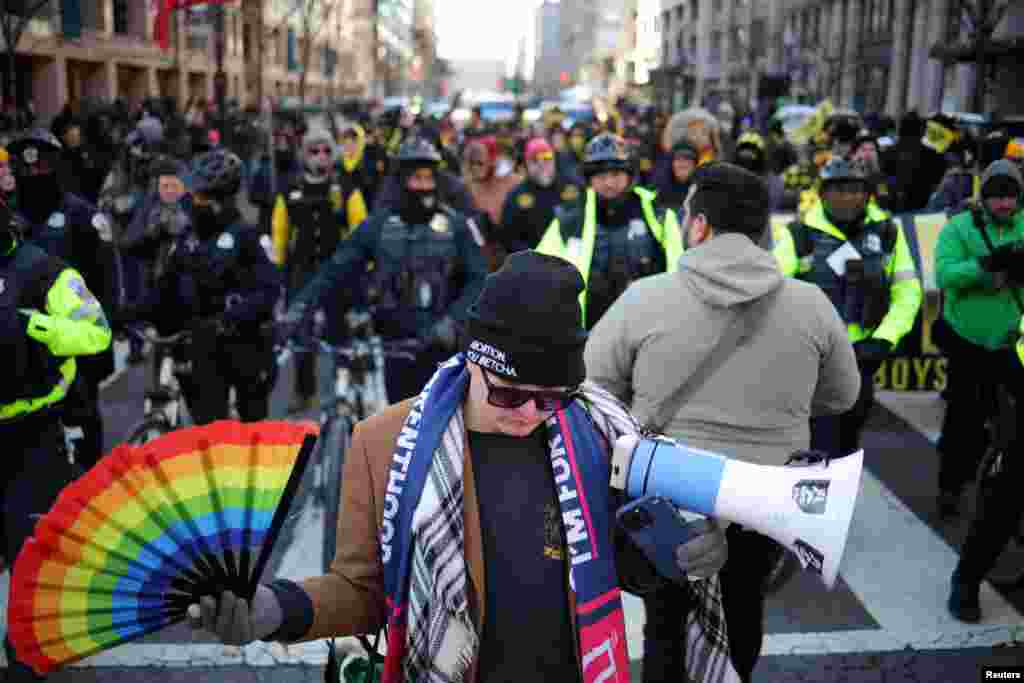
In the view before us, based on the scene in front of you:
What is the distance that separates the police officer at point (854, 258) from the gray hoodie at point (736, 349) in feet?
6.08

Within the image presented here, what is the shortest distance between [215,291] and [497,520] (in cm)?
420

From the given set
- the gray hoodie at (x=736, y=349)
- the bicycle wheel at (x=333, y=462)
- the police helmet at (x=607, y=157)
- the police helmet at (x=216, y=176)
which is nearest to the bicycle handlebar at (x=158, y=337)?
the police helmet at (x=216, y=176)

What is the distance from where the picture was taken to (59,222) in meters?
6.11

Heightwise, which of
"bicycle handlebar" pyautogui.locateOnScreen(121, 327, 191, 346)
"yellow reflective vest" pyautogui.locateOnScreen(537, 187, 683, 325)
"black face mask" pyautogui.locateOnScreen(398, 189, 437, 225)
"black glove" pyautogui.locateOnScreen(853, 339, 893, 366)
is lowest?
"bicycle handlebar" pyautogui.locateOnScreen(121, 327, 191, 346)

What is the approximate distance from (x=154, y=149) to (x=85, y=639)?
1309 cm

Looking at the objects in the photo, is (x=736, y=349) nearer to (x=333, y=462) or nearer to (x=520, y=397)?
(x=520, y=397)

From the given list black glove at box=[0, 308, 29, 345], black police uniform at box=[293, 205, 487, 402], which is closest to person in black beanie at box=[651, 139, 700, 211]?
black police uniform at box=[293, 205, 487, 402]

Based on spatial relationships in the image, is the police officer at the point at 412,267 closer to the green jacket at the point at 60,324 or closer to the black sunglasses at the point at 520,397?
the green jacket at the point at 60,324

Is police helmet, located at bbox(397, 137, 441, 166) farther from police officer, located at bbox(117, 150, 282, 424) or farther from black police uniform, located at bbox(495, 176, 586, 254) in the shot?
black police uniform, located at bbox(495, 176, 586, 254)

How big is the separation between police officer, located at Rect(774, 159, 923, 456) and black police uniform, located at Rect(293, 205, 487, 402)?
5.81ft

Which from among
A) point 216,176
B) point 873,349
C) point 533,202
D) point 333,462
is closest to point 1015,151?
point 533,202

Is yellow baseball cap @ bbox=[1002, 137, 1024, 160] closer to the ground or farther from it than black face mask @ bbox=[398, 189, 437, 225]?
farther from it

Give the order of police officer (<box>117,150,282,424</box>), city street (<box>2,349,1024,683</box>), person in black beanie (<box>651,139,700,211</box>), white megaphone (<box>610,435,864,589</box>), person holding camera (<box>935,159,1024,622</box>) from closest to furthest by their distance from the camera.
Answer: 1. white megaphone (<box>610,435,864,589</box>)
2. city street (<box>2,349,1024,683</box>)
3. person holding camera (<box>935,159,1024,622</box>)
4. police officer (<box>117,150,282,424</box>)
5. person in black beanie (<box>651,139,700,211</box>)

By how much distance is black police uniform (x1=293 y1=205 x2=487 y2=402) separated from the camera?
235 inches
